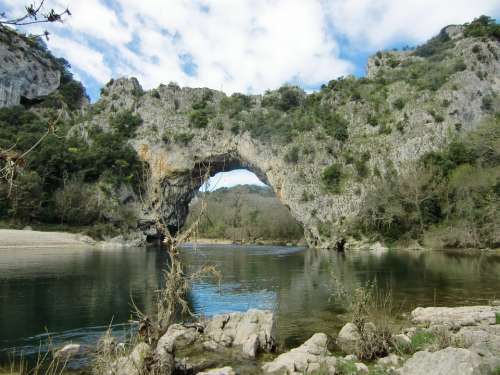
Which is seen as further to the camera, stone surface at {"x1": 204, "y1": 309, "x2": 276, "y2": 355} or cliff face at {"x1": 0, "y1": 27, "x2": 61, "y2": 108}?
cliff face at {"x1": 0, "y1": 27, "x2": 61, "y2": 108}

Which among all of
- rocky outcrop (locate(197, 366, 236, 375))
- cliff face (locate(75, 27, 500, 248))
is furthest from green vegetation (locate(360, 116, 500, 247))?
rocky outcrop (locate(197, 366, 236, 375))

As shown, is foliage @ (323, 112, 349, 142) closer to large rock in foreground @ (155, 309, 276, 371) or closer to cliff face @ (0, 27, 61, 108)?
cliff face @ (0, 27, 61, 108)

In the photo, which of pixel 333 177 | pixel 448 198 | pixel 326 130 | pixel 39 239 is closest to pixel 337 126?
pixel 326 130

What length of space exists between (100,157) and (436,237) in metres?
45.7

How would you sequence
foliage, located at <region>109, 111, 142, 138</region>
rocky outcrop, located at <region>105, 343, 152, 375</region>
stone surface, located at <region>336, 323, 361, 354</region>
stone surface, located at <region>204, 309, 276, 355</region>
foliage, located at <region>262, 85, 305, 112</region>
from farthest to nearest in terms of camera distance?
1. foliage, located at <region>262, 85, 305, 112</region>
2. foliage, located at <region>109, 111, 142, 138</region>
3. stone surface, located at <region>204, 309, 276, 355</region>
4. stone surface, located at <region>336, 323, 361, 354</region>
5. rocky outcrop, located at <region>105, 343, 152, 375</region>

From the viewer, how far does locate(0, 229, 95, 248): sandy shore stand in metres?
42.1

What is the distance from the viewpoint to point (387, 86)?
61.7 m

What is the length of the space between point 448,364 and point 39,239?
47.8 metres

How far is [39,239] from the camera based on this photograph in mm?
45312

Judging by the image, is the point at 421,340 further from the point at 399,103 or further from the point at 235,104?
the point at 235,104

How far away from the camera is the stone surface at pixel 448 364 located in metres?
4.92

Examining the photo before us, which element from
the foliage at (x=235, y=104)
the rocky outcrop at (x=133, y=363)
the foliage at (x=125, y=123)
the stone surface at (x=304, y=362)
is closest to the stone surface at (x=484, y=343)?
the stone surface at (x=304, y=362)

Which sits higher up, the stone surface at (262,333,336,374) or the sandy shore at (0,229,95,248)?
the sandy shore at (0,229,95,248)

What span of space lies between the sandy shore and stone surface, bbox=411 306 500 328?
40795 millimetres
